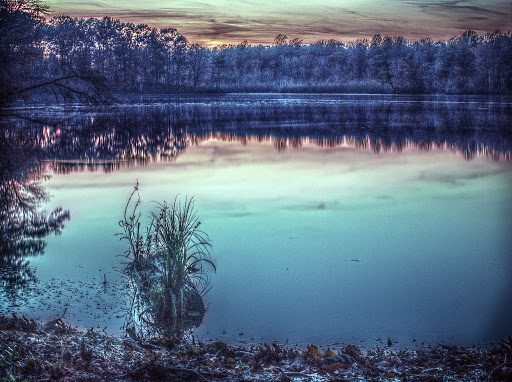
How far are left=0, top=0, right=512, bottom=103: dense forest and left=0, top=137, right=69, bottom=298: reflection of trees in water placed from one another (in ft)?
163

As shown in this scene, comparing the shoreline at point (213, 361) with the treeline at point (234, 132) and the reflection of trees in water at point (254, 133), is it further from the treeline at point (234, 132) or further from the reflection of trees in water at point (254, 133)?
the treeline at point (234, 132)

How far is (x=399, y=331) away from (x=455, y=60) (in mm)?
76676

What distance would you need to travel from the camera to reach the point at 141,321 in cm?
568

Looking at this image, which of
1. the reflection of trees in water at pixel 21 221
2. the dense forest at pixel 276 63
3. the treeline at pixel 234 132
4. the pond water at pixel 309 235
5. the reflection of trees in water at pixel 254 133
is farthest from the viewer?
the dense forest at pixel 276 63

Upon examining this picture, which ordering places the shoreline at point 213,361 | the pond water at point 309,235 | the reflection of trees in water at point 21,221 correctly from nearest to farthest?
1. the shoreline at point 213,361
2. the pond water at point 309,235
3. the reflection of trees in water at point 21,221

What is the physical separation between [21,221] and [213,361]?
21.1 feet

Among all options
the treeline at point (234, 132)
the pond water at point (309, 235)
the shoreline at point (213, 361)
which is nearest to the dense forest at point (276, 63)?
the treeline at point (234, 132)

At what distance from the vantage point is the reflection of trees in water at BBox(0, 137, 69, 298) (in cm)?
708

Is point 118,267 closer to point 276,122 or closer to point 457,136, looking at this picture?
point 457,136

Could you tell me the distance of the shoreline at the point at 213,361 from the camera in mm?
4262

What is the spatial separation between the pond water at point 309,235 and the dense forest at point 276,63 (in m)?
47.9

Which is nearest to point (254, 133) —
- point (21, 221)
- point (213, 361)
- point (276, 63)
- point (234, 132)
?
point (234, 132)

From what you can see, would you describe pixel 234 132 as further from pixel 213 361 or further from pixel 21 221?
pixel 213 361

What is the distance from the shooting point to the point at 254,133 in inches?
1085
